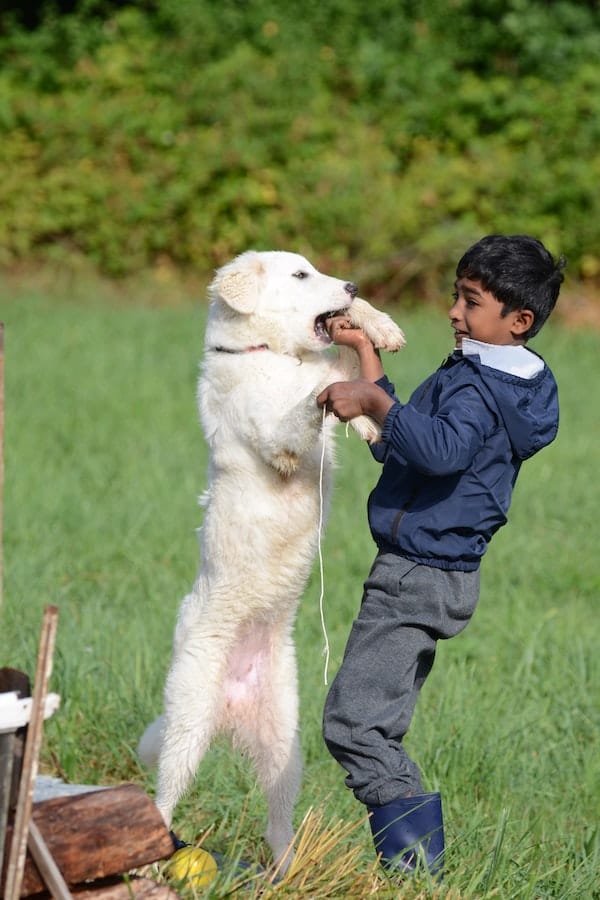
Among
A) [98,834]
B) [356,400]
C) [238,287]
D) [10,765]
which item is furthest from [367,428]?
[10,765]

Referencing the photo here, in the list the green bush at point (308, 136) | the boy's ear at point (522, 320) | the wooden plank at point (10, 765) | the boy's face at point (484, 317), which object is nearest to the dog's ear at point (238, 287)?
the boy's face at point (484, 317)

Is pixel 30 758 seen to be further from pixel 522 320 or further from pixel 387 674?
pixel 522 320

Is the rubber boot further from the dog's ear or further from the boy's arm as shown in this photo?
the dog's ear

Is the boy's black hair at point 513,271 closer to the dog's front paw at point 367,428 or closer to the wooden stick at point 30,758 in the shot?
the dog's front paw at point 367,428

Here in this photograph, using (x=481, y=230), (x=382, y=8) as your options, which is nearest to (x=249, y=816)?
(x=481, y=230)

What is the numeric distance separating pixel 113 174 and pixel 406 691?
14.6m

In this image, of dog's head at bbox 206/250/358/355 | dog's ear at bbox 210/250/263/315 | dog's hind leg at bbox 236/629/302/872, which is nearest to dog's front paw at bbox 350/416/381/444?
dog's head at bbox 206/250/358/355

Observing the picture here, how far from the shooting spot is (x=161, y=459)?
29.6 feet

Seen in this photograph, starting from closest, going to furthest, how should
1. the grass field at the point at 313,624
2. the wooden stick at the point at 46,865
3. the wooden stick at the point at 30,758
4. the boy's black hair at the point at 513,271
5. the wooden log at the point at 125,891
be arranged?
the wooden stick at the point at 30,758, the wooden stick at the point at 46,865, the wooden log at the point at 125,891, the boy's black hair at the point at 513,271, the grass field at the point at 313,624

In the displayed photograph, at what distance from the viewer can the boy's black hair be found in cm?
363

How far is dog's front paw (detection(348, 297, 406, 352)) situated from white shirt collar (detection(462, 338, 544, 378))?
0.84ft

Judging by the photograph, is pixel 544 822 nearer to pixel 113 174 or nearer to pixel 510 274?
pixel 510 274

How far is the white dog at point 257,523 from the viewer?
3877mm

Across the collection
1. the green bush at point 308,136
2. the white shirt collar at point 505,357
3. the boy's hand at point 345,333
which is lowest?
the white shirt collar at point 505,357
